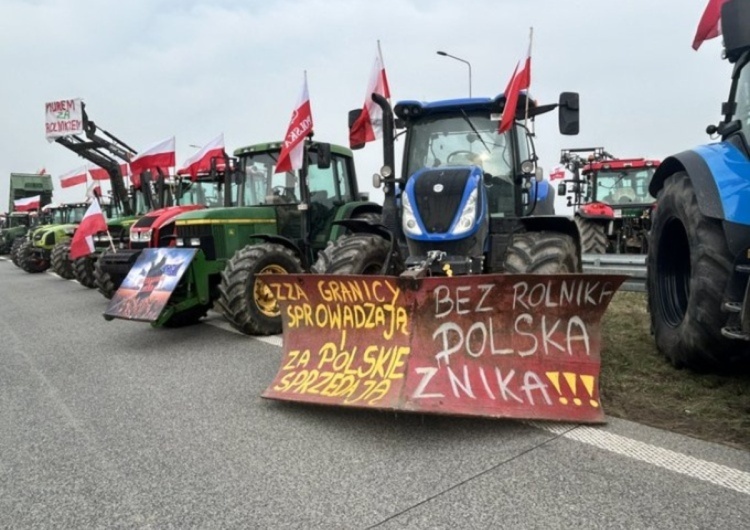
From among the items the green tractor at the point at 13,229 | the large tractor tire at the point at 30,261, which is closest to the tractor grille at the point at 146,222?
the large tractor tire at the point at 30,261

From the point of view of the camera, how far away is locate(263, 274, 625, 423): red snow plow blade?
3.24 meters

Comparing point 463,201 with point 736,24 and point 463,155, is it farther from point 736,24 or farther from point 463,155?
point 736,24

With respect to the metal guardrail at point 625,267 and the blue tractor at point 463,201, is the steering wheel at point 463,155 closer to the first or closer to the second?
the blue tractor at point 463,201

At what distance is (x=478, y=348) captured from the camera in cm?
341

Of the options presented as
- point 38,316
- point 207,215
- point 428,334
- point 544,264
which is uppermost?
point 207,215

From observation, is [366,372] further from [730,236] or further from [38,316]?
[38,316]

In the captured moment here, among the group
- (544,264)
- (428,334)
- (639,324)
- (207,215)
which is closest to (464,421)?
(428,334)

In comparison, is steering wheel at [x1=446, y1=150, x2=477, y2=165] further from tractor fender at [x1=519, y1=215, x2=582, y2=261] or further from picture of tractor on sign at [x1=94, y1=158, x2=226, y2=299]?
picture of tractor on sign at [x1=94, y1=158, x2=226, y2=299]

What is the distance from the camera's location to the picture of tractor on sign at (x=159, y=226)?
7441 millimetres

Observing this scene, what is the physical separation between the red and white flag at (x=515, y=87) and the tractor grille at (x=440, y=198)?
0.65 m

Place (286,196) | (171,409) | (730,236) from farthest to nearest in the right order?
(286,196), (171,409), (730,236)

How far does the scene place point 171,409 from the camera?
3.92m

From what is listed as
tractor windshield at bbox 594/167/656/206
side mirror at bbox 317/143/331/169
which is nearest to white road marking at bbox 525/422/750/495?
side mirror at bbox 317/143/331/169

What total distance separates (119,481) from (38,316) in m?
6.84
